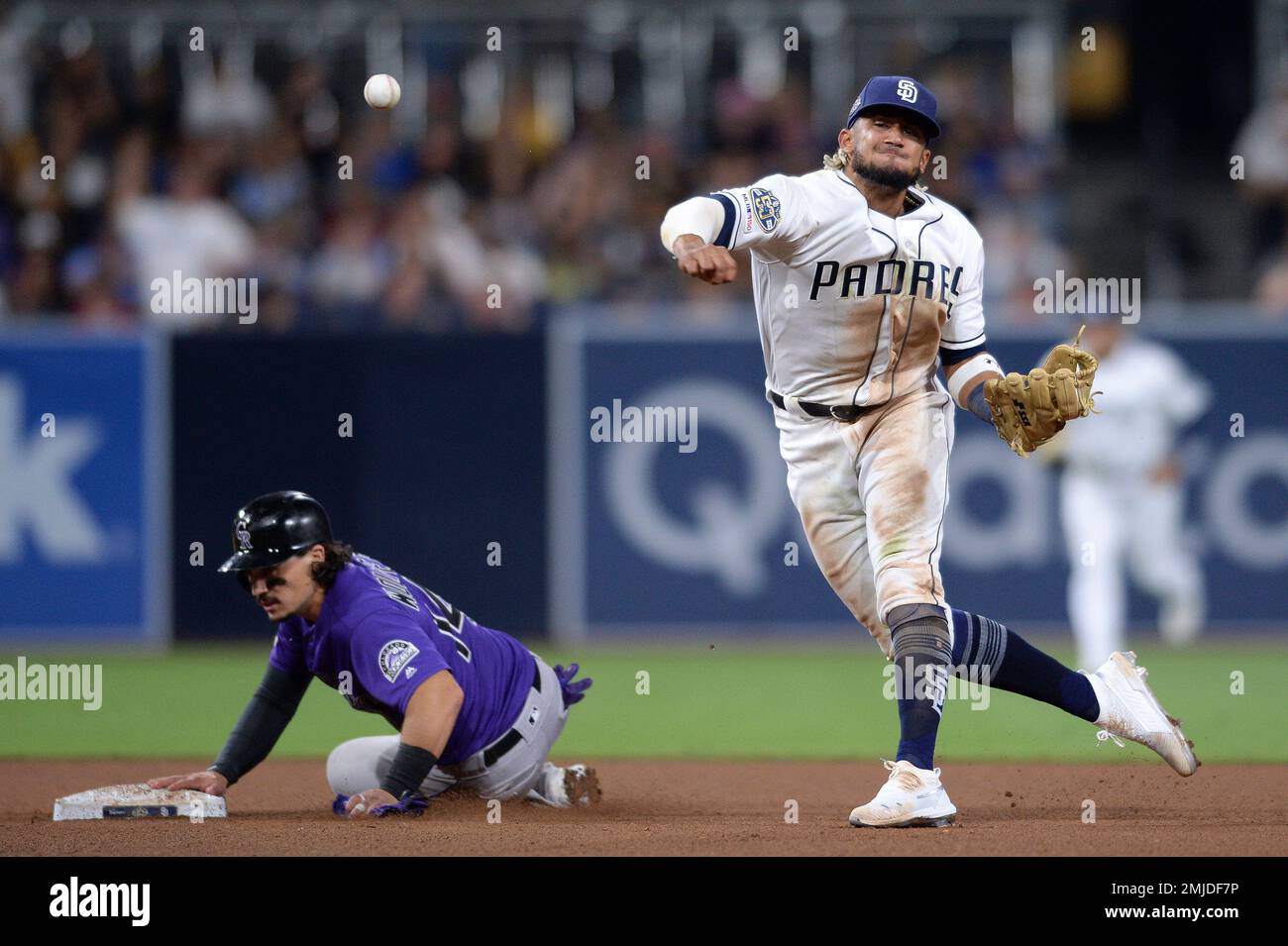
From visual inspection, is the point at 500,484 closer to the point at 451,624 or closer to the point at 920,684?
the point at 451,624

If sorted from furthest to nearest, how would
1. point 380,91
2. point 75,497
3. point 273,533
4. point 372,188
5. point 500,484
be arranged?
point 372,188
point 500,484
point 75,497
point 380,91
point 273,533

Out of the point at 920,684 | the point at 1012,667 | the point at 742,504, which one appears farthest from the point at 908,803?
the point at 742,504

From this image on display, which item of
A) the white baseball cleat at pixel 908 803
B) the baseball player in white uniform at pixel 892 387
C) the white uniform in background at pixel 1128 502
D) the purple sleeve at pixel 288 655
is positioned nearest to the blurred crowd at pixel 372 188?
the white uniform in background at pixel 1128 502

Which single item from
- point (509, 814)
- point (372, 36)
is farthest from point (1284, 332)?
point (509, 814)

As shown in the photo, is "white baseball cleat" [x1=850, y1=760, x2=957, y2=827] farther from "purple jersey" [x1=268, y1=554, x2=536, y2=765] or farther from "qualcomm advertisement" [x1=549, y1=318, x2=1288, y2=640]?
"qualcomm advertisement" [x1=549, y1=318, x2=1288, y2=640]

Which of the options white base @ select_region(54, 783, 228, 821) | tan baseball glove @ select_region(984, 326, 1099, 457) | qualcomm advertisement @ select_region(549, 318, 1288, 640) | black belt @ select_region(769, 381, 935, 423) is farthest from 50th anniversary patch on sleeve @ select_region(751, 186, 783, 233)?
qualcomm advertisement @ select_region(549, 318, 1288, 640)
